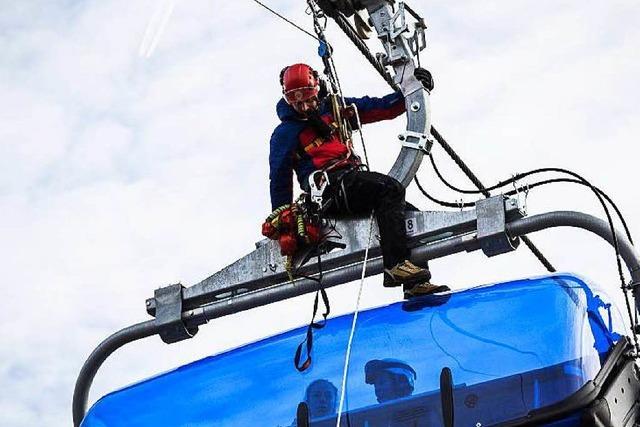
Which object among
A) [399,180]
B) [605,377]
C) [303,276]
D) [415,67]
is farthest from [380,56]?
[605,377]

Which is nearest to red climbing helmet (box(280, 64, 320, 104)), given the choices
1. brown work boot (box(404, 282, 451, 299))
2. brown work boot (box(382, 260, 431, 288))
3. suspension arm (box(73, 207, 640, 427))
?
suspension arm (box(73, 207, 640, 427))

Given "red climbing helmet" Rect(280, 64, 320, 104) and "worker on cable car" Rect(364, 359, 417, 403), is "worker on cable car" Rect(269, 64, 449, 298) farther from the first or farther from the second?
"worker on cable car" Rect(364, 359, 417, 403)

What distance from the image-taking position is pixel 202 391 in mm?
9219

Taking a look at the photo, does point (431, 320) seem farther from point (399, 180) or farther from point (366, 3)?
point (366, 3)

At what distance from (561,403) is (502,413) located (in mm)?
332

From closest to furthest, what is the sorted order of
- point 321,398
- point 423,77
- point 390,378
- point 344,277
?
1. point 390,378
2. point 321,398
3. point 344,277
4. point 423,77

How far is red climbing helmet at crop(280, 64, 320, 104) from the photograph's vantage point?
10305 millimetres

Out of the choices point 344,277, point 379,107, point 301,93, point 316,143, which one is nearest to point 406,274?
point 344,277

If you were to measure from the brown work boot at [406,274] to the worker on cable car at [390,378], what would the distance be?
2.86 feet

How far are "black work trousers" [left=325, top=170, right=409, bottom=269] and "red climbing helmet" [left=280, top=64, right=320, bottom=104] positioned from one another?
619mm

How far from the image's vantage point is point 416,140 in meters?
10.0

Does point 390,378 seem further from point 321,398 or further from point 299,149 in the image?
point 299,149

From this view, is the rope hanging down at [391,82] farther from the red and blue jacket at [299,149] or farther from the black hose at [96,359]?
the black hose at [96,359]

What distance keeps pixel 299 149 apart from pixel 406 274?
54.4 inches
